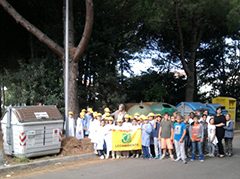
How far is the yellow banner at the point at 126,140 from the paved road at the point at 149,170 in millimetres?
613

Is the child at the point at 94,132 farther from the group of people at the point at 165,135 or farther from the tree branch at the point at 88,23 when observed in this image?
the tree branch at the point at 88,23

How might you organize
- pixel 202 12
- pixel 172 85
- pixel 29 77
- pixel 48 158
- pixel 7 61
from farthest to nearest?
pixel 172 85 < pixel 202 12 < pixel 7 61 < pixel 29 77 < pixel 48 158

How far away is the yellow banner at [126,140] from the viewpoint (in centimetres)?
973

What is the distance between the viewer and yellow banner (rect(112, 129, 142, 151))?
973cm

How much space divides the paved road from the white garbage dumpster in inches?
50.1

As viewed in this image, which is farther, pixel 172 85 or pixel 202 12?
pixel 172 85

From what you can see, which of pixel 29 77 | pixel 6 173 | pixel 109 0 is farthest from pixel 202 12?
pixel 6 173

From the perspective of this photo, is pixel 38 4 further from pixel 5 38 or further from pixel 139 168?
pixel 139 168

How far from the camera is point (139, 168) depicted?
8.01m

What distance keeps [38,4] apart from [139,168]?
1190 cm

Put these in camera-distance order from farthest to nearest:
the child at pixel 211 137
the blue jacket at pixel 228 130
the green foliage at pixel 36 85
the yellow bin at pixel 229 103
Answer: the yellow bin at pixel 229 103
the green foliage at pixel 36 85
the blue jacket at pixel 228 130
the child at pixel 211 137

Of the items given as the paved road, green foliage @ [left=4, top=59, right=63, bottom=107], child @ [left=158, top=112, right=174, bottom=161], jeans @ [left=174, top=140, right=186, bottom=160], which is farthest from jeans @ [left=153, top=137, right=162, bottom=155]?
green foliage @ [left=4, top=59, right=63, bottom=107]

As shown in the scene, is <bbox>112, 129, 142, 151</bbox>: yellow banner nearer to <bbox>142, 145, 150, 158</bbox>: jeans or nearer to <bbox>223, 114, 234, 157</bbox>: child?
<bbox>142, 145, 150, 158</bbox>: jeans

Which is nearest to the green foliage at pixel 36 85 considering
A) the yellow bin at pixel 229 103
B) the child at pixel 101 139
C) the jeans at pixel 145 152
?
the child at pixel 101 139
